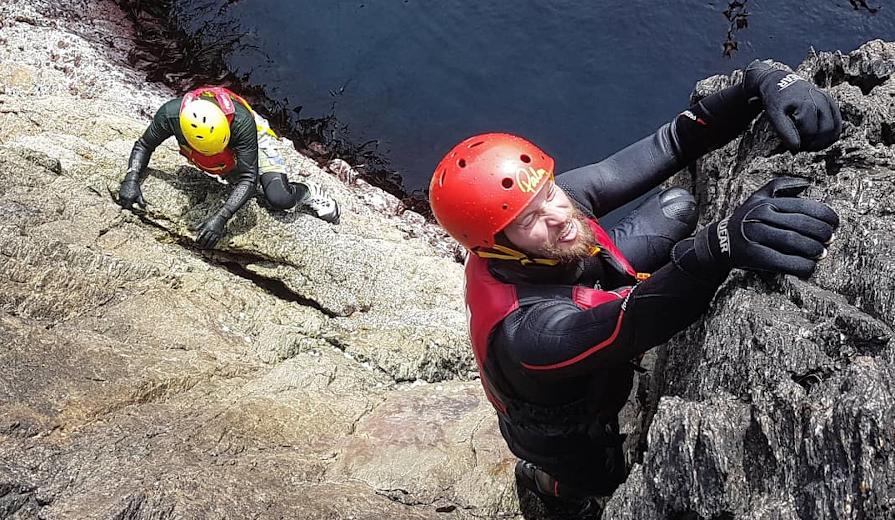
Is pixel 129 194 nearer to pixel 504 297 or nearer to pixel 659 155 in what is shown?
pixel 504 297

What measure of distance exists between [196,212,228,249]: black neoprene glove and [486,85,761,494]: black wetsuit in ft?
15.3

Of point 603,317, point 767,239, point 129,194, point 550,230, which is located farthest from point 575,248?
point 129,194

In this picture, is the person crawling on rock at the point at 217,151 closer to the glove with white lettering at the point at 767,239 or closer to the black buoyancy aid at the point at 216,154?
the black buoyancy aid at the point at 216,154

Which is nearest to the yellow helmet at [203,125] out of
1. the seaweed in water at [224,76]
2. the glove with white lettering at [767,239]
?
the seaweed in water at [224,76]

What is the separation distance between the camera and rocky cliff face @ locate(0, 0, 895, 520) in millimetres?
2824

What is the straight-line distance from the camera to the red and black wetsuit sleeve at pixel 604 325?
2977 millimetres

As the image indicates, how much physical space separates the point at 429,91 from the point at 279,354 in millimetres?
6416

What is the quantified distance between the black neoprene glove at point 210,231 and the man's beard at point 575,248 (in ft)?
17.3

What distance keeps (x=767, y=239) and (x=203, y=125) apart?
6558 mm

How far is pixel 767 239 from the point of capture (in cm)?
286

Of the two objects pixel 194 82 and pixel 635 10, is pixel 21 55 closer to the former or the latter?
pixel 194 82

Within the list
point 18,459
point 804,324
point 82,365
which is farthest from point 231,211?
point 804,324

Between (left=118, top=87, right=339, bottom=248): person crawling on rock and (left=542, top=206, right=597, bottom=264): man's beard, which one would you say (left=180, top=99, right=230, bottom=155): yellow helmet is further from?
(left=542, top=206, right=597, bottom=264): man's beard

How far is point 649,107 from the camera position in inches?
428
